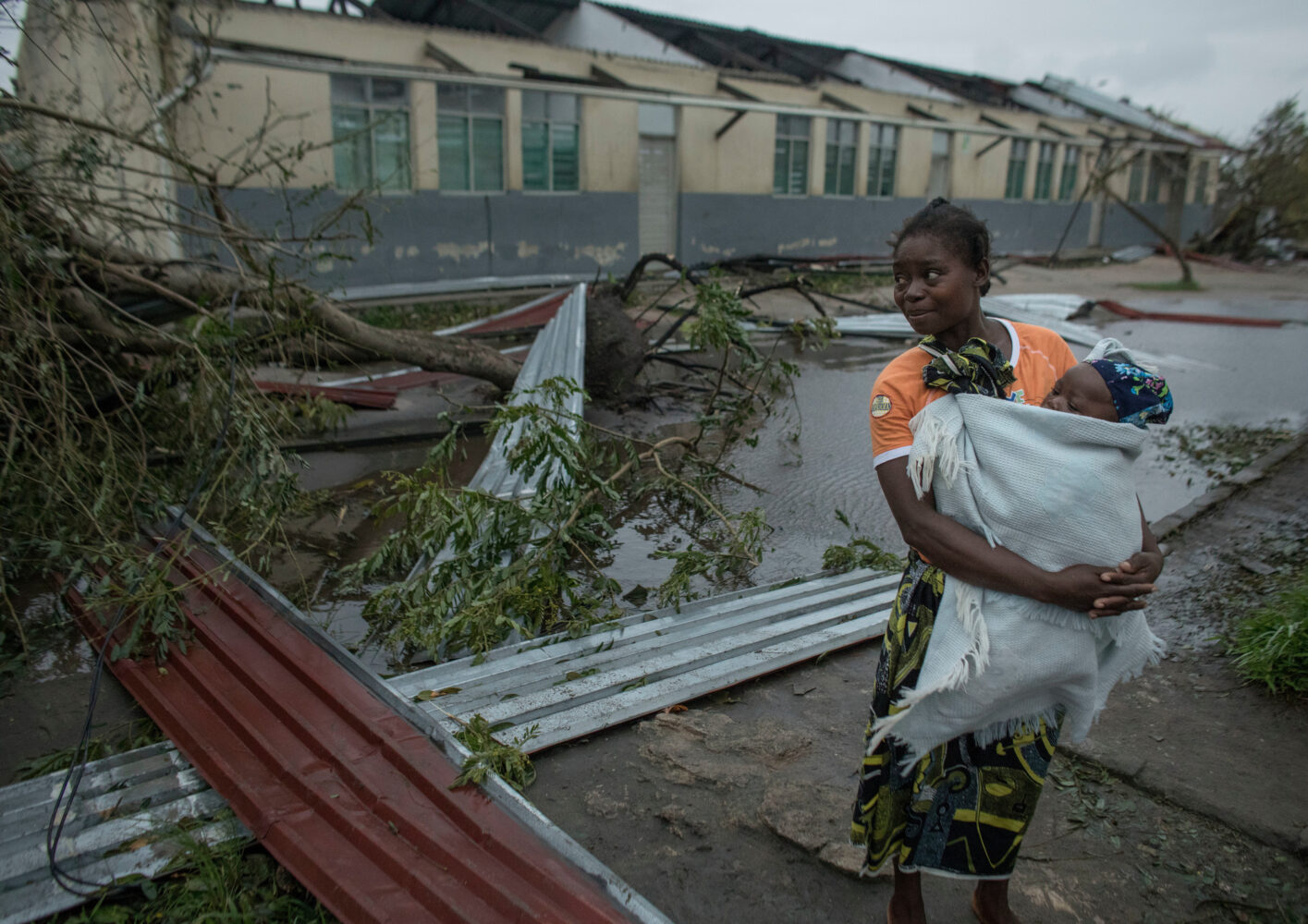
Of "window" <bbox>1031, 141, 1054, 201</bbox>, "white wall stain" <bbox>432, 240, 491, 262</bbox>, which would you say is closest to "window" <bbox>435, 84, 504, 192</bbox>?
"white wall stain" <bbox>432, 240, 491, 262</bbox>

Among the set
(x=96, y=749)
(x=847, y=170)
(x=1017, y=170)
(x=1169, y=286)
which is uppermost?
(x=1017, y=170)

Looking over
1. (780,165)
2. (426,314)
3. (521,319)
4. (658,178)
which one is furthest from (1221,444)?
(780,165)

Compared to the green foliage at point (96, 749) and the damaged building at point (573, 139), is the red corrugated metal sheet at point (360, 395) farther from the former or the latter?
the green foliage at point (96, 749)

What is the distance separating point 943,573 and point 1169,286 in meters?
19.2

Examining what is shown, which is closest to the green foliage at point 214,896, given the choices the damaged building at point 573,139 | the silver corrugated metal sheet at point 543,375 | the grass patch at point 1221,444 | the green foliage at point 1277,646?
the silver corrugated metal sheet at point 543,375

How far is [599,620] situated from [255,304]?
2833mm

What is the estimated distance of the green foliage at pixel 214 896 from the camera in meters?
1.91

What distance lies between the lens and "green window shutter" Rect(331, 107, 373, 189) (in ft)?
41.8

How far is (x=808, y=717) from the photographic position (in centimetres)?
268

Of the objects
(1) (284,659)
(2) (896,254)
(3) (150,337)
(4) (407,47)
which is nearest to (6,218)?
(3) (150,337)

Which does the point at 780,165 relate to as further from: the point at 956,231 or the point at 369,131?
the point at 956,231

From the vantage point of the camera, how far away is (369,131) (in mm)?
12953

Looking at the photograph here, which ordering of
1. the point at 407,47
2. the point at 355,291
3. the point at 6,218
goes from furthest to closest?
the point at 407,47, the point at 355,291, the point at 6,218

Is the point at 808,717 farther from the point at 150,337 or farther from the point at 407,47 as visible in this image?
the point at 407,47
